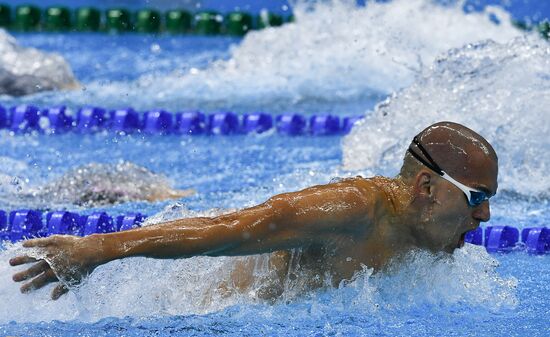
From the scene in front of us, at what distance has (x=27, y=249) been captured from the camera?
7.67ft

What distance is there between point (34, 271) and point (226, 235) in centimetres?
45

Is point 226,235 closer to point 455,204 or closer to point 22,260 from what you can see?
point 22,260

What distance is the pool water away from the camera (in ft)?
8.97

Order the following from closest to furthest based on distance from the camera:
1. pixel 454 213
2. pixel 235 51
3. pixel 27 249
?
pixel 27 249 < pixel 454 213 < pixel 235 51

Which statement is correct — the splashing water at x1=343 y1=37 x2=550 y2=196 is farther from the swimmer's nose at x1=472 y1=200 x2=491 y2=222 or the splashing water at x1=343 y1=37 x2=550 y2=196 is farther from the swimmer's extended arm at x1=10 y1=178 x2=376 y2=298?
the swimmer's extended arm at x1=10 y1=178 x2=376 y2=298

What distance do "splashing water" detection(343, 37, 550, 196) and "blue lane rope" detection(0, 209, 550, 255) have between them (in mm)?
575

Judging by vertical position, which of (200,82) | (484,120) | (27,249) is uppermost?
(27,249)

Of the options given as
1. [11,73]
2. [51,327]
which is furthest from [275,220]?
[11,73]

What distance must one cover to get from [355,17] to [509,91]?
2.65m

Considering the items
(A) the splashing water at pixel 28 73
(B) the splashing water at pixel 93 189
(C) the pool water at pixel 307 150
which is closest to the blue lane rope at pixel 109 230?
(C) the pool water at pixel 307 150

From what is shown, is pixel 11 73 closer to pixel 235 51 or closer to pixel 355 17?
pixel 235 51

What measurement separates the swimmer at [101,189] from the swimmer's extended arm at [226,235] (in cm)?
187

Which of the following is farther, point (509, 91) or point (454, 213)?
point (509, 91)

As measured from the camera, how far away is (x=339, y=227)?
8.18ft
